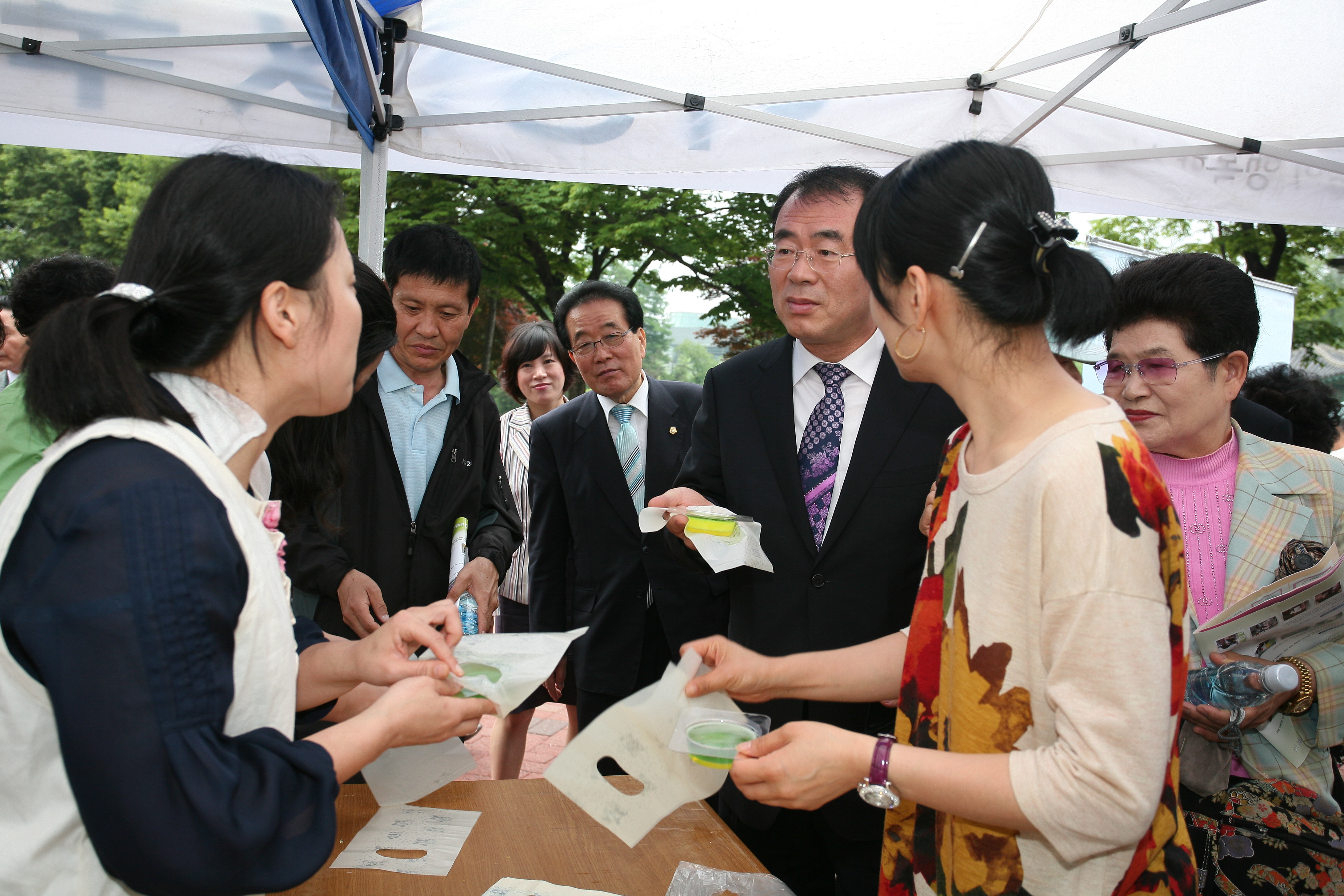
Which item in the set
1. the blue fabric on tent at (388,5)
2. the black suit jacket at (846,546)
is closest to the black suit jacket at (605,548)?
the black suit jacket at (846,546)

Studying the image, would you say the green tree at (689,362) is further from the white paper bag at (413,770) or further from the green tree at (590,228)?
the white paper bag at (413,770)

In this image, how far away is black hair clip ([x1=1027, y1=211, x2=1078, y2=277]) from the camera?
1273 millimetres

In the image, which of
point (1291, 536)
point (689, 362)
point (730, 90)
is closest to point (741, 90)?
point (730, 90)

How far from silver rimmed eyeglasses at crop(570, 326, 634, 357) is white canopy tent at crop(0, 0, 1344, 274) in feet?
3.41

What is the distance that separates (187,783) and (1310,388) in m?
3.89

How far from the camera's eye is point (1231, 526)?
203 cm

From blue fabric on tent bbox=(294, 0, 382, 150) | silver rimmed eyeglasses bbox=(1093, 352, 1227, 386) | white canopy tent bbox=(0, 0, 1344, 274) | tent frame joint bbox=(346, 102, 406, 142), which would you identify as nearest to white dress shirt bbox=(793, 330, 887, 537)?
silver rimmed eyeglasses bbox=(1093, 352, 1227, 386)

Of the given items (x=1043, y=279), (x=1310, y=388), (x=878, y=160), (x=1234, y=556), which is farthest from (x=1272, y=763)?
(x=878, y=160)

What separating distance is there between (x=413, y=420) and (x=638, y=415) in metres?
1.15

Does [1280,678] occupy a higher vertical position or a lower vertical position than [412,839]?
higher

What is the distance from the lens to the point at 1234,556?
2008 millimetres

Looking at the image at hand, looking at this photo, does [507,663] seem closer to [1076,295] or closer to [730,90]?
[1076,295]

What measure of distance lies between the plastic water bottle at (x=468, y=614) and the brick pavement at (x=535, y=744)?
221cm

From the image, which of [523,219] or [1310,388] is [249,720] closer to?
[1310,388]
